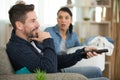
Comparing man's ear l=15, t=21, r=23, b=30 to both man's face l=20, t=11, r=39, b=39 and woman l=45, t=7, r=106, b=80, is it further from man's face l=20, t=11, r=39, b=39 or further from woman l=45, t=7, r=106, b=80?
woman l=45, t=7, r=106, b=80

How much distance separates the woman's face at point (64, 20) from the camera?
10.7 ft

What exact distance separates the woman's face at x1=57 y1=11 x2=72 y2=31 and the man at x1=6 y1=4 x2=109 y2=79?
1.25 meters

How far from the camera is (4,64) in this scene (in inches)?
68.2

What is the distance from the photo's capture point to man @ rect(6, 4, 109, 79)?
1.75 meters

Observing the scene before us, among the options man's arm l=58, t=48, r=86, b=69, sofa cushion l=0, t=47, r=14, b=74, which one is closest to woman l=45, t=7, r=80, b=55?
man's arm l=58, t=48, r=86, b=69

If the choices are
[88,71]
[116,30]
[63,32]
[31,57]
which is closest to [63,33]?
[63,32]

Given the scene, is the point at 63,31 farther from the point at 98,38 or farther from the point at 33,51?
the point at 33,51

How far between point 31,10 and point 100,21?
→ 7.97 ft

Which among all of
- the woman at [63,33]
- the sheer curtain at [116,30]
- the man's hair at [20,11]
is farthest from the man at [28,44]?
the sheer curtain at [116,30]

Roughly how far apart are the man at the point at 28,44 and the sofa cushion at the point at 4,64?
0.13 ft

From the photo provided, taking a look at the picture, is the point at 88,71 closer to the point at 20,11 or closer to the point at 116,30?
the point at 20,11

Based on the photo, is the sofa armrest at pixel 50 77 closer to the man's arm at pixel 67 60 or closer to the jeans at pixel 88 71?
the man's arm at pixel 67 60

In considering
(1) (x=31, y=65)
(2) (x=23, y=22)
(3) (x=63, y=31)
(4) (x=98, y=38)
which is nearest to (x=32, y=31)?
(2) (x=23, y=22)

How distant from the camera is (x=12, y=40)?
188cm
